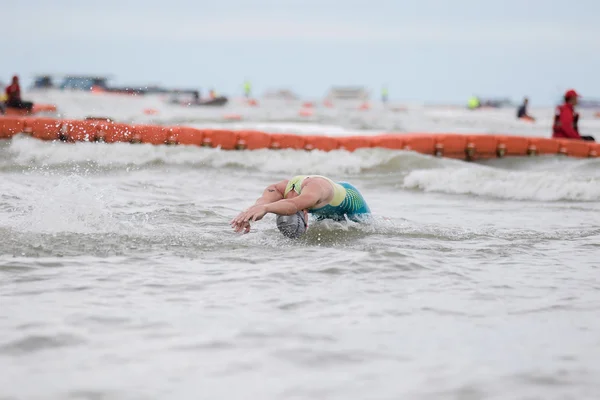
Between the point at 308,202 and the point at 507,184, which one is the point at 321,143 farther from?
the point at 308,202

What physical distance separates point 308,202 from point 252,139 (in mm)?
10550

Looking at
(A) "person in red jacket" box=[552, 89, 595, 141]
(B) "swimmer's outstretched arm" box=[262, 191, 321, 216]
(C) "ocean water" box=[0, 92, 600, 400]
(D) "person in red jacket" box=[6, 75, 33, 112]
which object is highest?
(D) "person in red jacket" box=[6, 75, 33, 112]

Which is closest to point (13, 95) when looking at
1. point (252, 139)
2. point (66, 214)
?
point (252, 139)

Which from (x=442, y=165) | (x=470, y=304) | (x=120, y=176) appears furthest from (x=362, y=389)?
(x=442, y=165)

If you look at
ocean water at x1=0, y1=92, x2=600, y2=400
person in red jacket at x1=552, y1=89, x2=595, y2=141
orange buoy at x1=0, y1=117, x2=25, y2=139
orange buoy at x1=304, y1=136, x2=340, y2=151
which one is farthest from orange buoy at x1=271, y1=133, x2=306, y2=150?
ocean water at x1=0, y1=92, x2=600, y2=400

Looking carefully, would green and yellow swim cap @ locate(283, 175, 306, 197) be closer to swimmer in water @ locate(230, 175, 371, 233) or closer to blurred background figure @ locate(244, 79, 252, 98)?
swimmer in water @ locate(230, 175, 371, 233)

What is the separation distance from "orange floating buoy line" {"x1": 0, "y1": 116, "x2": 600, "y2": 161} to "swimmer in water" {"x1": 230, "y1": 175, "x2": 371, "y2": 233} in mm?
9558

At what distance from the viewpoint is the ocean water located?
163 inches

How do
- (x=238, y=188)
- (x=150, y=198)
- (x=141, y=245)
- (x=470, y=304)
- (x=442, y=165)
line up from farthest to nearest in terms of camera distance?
(x=442, y=165) → (x=238, y=188) → (x=150, y=198) → (x=141, y=245) → (x=470, y=304)

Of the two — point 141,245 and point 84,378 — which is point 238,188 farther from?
point 84,378

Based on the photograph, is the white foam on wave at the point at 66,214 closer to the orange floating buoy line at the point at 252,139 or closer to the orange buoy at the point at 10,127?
the orange floating buoy line at the point at 252,139

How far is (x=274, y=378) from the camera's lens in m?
4.17

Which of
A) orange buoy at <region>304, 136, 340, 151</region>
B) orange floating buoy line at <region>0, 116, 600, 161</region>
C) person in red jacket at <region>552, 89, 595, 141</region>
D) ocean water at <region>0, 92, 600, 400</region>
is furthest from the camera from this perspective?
person in red jacket at <region>552, 89, 595, 141</region>

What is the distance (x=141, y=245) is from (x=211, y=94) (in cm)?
6562
